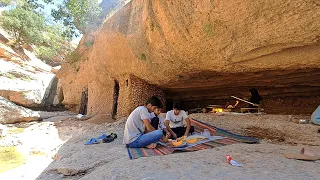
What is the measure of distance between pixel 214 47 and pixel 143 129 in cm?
257

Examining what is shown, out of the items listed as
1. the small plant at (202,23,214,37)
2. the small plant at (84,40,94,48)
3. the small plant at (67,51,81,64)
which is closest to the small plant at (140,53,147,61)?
the small plant at (202,23,214,37)

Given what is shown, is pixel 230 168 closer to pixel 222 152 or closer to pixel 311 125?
pixel 222 152

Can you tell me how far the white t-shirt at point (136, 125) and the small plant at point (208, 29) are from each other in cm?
221

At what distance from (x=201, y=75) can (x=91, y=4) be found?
11.7 metres

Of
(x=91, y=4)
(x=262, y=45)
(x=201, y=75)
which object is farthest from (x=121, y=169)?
(x=91, y=4)

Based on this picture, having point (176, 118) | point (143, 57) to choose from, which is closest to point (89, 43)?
point (143, 57)

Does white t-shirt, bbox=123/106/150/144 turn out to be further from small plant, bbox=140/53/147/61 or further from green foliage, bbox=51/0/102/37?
green foliage, bbox=51/0/102/37

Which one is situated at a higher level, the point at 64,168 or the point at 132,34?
the point at 132,34

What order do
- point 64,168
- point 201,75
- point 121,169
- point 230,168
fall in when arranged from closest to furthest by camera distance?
1. point 230,168
2. point 121,169
3. point 64,168
4. point 201,75

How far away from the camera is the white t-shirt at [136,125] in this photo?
12.6 feet

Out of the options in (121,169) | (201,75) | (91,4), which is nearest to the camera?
(121,169)

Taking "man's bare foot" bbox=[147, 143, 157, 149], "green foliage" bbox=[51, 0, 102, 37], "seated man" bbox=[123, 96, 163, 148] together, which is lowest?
"man's bare foot" bbox=[147, 143, 157, 149]

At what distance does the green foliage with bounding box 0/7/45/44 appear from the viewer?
18.8 meters

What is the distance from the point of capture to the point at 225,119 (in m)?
5.70
